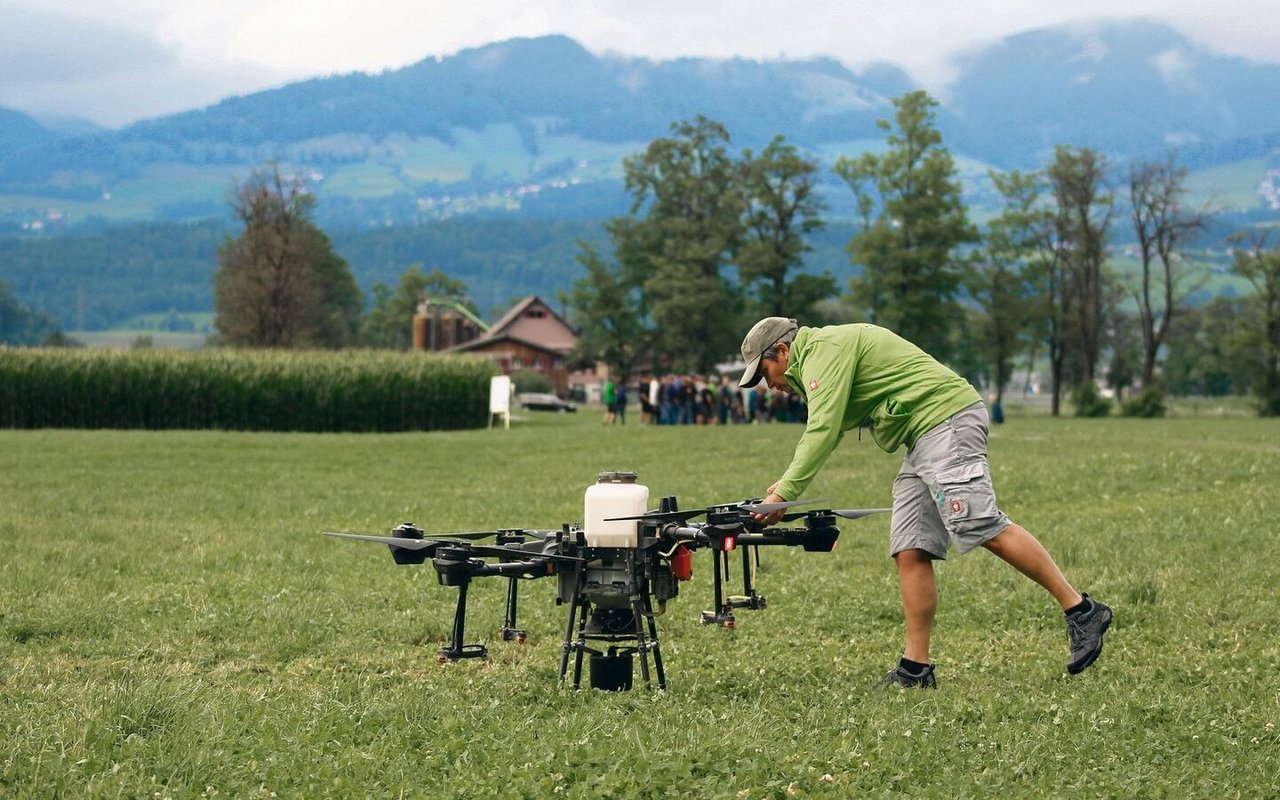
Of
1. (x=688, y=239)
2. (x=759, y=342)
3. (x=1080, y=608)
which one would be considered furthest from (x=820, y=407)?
(x=688, y=239)

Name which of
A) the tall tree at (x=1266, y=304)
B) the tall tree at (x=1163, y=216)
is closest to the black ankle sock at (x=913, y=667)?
the tall tree at (x=1266, y=304)

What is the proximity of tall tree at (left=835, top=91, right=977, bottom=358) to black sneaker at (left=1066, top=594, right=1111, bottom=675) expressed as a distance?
7961 cm

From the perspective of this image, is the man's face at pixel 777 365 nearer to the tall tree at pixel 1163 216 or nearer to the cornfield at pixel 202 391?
the cornfield at pixel 202 391

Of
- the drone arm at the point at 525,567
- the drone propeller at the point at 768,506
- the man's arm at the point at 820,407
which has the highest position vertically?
the man's arm at the point at 820,407

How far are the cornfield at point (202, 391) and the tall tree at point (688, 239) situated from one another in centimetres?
4877

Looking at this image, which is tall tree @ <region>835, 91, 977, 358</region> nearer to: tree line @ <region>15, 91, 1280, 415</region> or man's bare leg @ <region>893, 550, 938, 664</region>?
tree line @ <region>15, 91, 1280, 415</region>

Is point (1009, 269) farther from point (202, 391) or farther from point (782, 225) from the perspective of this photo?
point (202, 391)

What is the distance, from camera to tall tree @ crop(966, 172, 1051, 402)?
10256 cm

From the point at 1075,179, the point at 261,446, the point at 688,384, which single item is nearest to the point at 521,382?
the point at 1075,179

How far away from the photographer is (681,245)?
10219 cm

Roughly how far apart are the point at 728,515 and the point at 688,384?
161 ft

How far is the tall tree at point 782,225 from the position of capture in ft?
321

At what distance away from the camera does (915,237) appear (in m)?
89.1

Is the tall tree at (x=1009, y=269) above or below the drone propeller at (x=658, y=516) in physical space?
above
